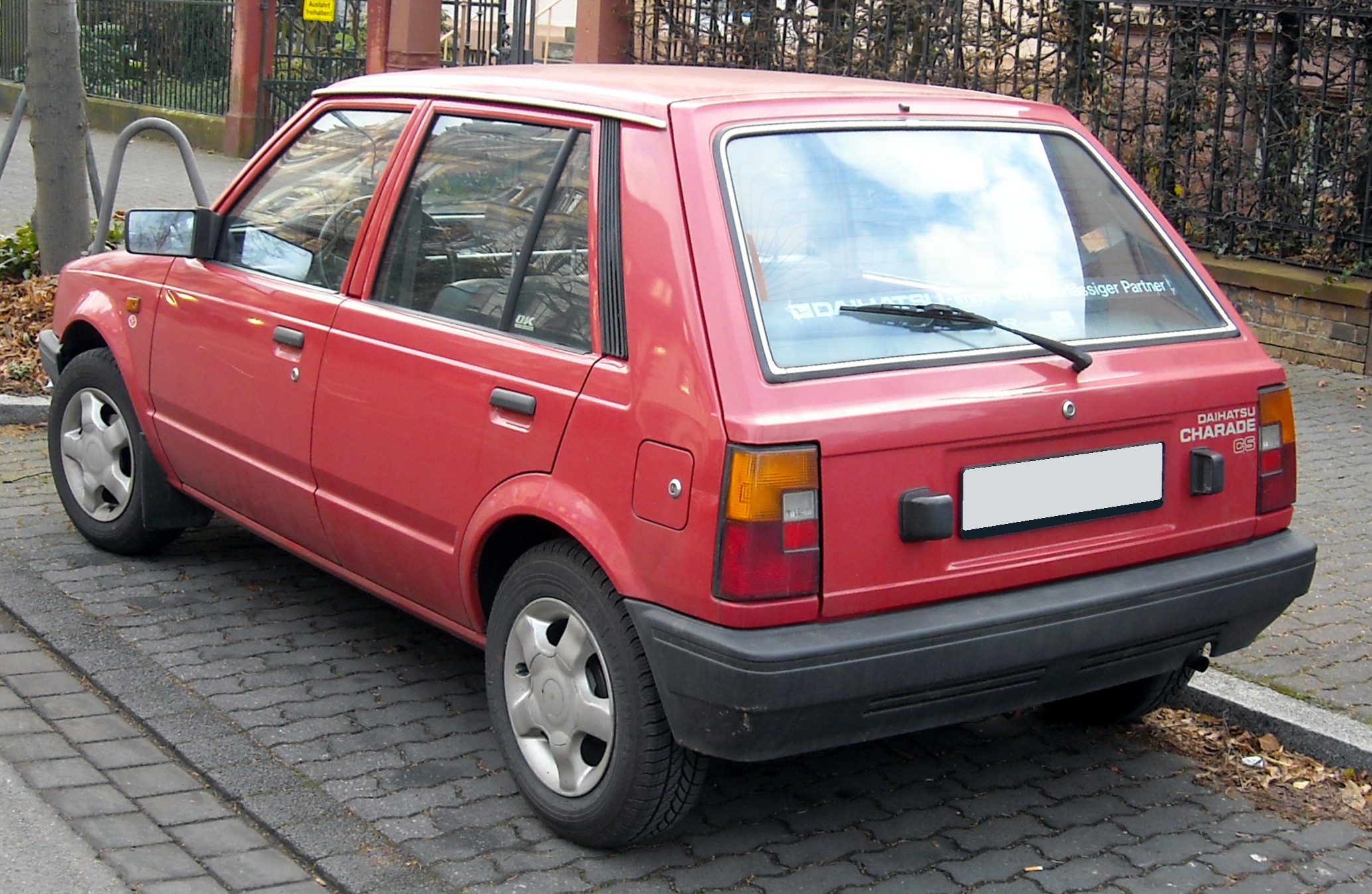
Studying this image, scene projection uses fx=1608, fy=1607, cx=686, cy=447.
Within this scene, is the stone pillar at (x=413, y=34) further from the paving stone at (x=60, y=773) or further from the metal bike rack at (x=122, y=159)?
the paving stone at (x=60, y=773)

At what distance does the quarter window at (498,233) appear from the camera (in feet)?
12.5

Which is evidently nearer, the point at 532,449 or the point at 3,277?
the point at 532,449

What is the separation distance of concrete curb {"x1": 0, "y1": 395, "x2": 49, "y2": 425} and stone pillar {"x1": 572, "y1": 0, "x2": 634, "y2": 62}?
8225mm

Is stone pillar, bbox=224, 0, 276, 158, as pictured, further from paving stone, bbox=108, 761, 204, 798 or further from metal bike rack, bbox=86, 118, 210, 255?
paving stone, bbox=108, 761, 204, 798

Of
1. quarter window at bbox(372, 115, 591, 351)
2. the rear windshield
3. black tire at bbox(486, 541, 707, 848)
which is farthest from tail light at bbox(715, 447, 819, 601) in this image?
quarter window at bbox(372, 115, 591, 351)

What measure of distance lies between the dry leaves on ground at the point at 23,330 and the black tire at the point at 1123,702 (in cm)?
537

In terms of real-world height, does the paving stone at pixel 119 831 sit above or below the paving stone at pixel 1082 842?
below

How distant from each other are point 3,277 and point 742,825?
7657 mm

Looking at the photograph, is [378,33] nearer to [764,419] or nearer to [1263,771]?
[1263,771]

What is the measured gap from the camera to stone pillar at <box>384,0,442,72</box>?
1697 cm

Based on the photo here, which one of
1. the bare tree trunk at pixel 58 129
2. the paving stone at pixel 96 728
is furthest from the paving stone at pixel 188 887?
the bare tree trunk at pixel 58 129

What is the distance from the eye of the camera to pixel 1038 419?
3578mm

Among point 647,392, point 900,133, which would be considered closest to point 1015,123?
point 900,133

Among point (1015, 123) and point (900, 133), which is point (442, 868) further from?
point (1015, 123)
